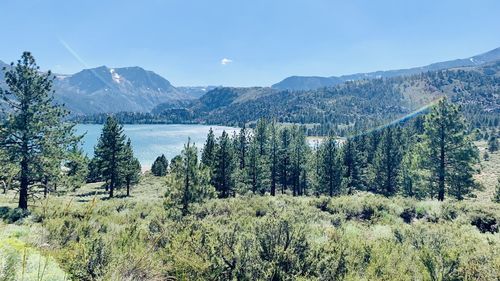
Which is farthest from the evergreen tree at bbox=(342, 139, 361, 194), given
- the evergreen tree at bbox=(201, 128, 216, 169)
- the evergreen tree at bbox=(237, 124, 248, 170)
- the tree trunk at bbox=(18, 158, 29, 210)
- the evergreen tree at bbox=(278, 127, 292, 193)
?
the tree trunk at bbox=(18, 158, 29, 210)

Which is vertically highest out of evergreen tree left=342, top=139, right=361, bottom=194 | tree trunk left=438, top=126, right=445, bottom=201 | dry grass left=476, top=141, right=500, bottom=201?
tree trunk left=438, top=126, right=445, bottom=201

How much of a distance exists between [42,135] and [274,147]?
33.6 metres

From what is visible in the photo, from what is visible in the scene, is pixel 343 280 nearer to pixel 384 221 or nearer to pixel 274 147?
pixel 384 221

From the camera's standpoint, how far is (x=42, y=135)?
71.7 ft

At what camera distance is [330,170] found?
1914 inches

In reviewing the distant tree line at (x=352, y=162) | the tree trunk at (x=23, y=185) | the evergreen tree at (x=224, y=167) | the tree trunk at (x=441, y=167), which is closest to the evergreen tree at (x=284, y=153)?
the distant tree line at (x=352, y=162)

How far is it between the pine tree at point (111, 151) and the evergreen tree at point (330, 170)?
1118 inches

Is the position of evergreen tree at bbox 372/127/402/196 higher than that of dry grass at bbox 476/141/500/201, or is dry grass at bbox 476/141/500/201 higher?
evergreen tree at bbox 372/127/402/196

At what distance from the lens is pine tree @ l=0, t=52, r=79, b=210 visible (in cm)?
2112

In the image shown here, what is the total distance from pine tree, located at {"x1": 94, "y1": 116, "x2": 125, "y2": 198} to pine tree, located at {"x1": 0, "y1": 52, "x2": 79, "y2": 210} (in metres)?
21.1

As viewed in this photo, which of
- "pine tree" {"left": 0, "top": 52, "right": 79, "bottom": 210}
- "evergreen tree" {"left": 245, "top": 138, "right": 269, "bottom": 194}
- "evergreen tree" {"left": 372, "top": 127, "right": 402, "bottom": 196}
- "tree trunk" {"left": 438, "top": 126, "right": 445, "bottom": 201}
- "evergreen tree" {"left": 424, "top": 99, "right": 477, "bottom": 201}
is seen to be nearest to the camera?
Answer: "pine tree" {"left": 0, "top": 52, "right": 79, "bottom": 210}

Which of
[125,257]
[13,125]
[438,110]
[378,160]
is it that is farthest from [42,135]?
[378,160]

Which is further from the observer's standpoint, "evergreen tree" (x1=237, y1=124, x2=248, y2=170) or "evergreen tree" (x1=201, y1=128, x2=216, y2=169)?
"evergreen tree" (x1=237, y1=124, x2=248, y2=170)

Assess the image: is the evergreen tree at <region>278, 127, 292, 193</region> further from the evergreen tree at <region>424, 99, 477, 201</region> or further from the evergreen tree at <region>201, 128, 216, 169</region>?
the evergreen tree at <region>424, 99, 477, 201</region>
